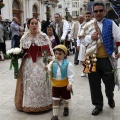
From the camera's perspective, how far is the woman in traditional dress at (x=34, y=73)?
4.10m

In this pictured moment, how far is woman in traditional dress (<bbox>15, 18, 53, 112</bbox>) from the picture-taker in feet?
13.4

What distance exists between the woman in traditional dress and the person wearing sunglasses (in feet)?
2.38

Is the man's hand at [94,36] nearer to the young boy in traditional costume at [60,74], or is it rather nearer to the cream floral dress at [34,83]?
the young boy in traditional costume at [60,74]

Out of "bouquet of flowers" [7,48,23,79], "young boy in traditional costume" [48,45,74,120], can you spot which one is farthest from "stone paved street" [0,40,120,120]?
"bouquet of flowers" [7,48,23,79]

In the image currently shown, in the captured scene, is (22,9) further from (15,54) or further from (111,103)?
(111,103)

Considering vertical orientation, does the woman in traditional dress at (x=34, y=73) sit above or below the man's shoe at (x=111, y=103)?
above

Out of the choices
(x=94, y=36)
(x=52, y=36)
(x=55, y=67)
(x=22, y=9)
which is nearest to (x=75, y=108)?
(x=55, y=67)

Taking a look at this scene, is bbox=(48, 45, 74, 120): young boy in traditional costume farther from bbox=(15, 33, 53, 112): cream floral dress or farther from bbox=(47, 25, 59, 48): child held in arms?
bbox=(47, 25, 59, 48): child held in arms

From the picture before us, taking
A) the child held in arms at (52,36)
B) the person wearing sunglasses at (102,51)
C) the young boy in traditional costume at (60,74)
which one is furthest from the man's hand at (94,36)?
the child held in arms at (52,36)

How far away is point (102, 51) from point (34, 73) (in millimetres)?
1114

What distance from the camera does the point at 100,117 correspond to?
3939 millimetres

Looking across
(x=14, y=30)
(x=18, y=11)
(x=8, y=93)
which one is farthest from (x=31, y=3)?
(x=8, y=93)

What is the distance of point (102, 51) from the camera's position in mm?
3863

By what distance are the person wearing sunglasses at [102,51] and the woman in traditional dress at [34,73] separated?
28.6 inches
